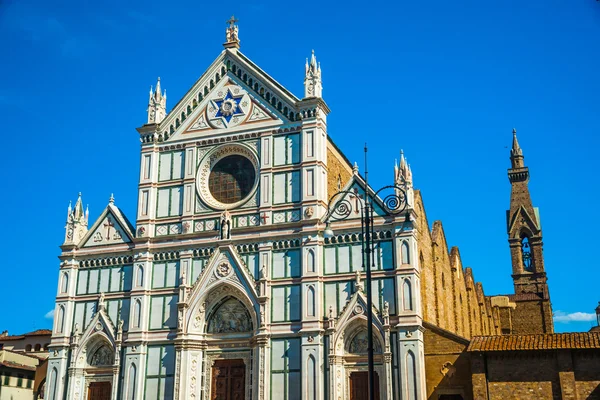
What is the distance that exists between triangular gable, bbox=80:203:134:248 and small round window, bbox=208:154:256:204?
538cm

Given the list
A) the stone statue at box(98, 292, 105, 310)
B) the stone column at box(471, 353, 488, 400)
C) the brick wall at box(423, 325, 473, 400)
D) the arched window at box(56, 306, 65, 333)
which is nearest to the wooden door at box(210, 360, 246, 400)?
the stone statue at box(98, 292, 105, 310)

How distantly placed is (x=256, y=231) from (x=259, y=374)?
7098mm

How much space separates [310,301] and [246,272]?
3.78 metres

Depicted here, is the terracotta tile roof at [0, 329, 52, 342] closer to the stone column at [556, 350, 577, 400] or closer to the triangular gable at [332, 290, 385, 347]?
the triangular gable at [332, 290, 385, 347]

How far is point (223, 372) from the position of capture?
3488cm

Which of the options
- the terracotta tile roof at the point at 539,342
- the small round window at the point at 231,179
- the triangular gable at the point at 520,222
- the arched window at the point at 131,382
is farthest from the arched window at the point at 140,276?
the triangular gable at the point at 520,222

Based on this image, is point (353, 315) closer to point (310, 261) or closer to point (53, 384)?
point (310, 261)

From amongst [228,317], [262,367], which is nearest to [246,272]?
[228,317]

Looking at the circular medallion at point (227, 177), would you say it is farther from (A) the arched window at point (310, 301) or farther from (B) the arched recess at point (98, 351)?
(B) the arched recess at point (98, 351)

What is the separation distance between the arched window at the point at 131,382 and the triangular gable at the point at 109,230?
710cm

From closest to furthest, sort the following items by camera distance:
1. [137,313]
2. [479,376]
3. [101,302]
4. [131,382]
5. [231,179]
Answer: [479,376], [131,382], [137,313], [101,302], [231,179]

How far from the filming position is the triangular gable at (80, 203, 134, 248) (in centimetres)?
3859

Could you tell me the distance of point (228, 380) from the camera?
3462 centimetres

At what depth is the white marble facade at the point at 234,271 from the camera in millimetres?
32500
